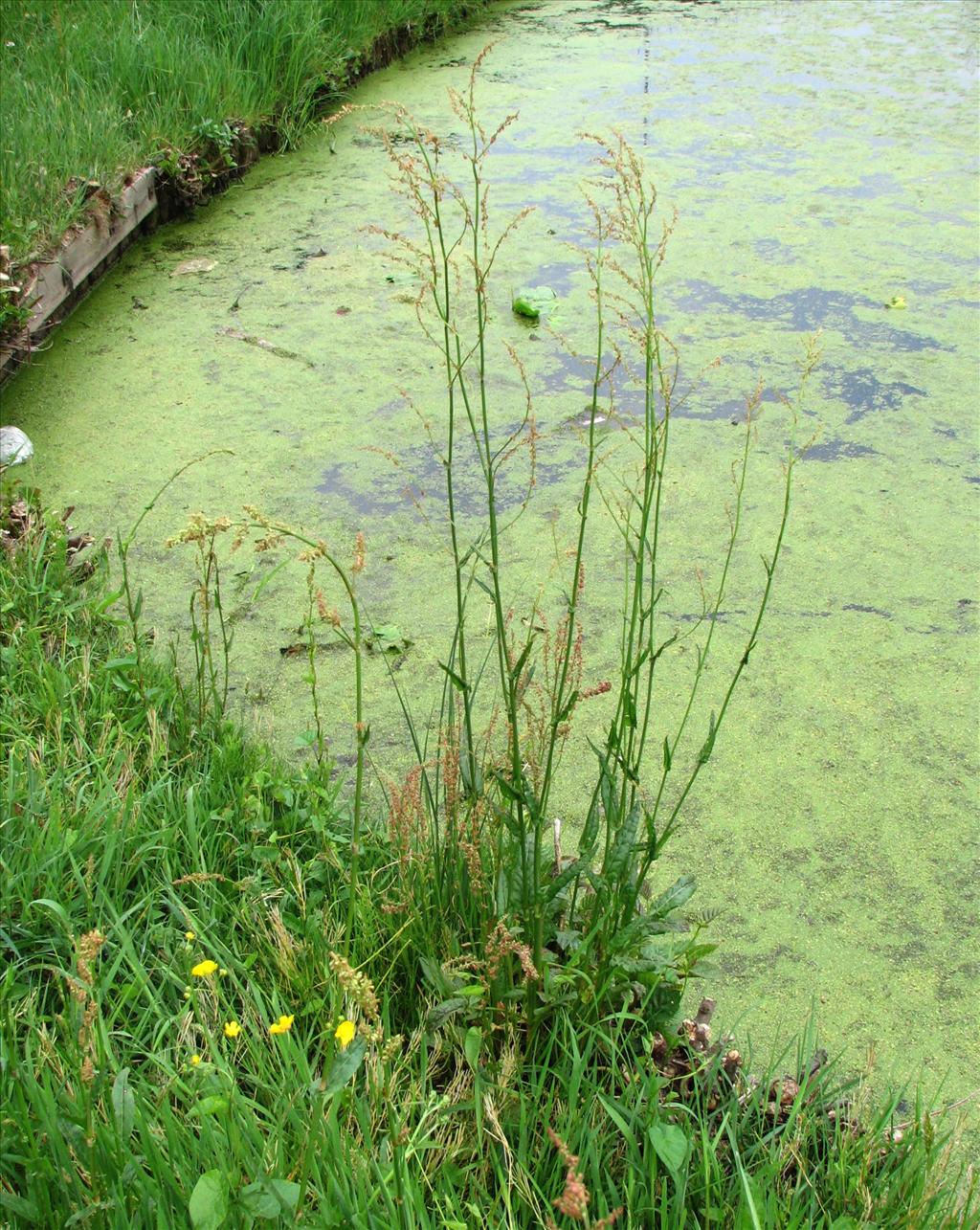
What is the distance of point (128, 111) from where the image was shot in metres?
3.32

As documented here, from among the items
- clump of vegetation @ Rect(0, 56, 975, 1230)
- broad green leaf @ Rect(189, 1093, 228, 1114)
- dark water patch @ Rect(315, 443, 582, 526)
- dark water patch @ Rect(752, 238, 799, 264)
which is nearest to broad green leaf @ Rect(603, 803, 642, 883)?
clump of vegetation @ Rect(0, 56, 975, 1230)

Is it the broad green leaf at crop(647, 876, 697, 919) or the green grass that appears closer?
the broad green leaf at crop(647, 876, 697, 919)

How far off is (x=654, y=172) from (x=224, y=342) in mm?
1494

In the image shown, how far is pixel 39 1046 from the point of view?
3.67 ft

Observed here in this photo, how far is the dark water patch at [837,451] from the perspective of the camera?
2.33 meters

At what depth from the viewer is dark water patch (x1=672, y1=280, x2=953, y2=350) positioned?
2.69 metres

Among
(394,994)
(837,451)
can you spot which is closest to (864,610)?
(837,451)

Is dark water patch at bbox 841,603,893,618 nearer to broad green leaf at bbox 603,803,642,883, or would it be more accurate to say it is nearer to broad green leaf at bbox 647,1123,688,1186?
broad green leaf at bbox 603,803,642,883

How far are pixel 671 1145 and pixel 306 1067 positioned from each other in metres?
0.32

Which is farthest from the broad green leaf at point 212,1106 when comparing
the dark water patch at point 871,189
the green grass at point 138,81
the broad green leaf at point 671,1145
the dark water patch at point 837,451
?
the dark water patch at point 871,189

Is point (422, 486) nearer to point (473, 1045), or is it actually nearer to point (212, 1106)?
point (473, 1045)

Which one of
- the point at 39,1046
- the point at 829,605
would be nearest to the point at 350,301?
the point at 829,605

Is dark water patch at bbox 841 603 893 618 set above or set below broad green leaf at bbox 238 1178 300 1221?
below

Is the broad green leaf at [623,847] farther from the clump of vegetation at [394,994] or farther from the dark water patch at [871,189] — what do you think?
the dark water patch at [871,189]
